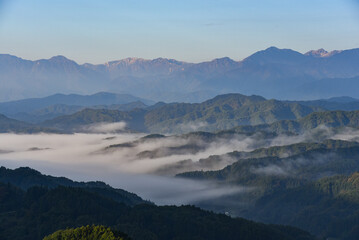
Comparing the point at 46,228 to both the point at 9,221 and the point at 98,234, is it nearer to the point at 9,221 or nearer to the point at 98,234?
the point at 9,221

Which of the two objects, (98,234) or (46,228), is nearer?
(98,234)

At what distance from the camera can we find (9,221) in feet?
654

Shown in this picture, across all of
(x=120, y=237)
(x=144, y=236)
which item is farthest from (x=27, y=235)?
(x=120, y=237)

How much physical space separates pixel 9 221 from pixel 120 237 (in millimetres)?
97142

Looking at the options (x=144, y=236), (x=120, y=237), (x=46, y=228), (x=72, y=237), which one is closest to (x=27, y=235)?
(x=46, y=228)

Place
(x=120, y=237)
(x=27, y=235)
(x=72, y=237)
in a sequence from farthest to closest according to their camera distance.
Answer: (x=27, y=235), (x=72, y=237), (x=120, y=237)

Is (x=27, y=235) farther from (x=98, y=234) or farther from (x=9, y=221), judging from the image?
(x=98, y=234)

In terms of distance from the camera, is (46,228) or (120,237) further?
(46,228)

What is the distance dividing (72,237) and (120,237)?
14.1 metres

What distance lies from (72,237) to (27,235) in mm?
72451

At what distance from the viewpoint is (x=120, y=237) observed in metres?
114

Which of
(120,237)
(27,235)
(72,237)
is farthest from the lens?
(27,235)

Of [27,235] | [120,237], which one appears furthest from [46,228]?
[120,237]

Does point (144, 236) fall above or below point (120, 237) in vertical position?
below
